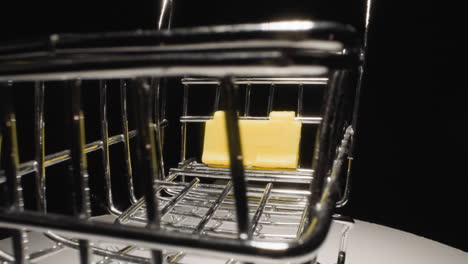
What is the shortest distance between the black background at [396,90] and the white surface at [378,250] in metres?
0.63

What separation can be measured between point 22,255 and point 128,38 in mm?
441

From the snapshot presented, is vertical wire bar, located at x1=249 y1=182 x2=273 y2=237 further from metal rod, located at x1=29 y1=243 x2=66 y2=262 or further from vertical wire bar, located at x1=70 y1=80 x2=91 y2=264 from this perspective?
metal rod, located at x1=29 y1=243 x2=66 y2=262

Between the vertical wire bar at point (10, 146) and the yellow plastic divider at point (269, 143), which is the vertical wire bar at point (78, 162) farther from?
the yellow plastic divider at point (269, 143)

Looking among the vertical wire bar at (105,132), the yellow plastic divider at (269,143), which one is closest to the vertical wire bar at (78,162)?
the vertical wire bar at (105,132)

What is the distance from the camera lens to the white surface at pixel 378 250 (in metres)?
1.43

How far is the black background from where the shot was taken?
2068 millimetres

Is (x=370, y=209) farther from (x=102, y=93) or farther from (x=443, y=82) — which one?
(x=102, y=93)

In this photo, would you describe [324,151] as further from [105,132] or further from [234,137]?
[105,132]

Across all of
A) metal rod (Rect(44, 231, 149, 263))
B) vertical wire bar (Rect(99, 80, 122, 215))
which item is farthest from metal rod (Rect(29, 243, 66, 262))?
vertical wire bar (Rect(99, 80, 122, 215))

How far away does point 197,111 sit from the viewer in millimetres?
2512

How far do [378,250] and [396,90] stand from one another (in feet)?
3.31

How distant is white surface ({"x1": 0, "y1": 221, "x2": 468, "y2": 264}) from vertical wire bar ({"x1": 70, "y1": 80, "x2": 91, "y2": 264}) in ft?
2.75

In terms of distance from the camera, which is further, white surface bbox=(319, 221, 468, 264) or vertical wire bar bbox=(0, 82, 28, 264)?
white surface bbox=(319, 221, 468, 264)

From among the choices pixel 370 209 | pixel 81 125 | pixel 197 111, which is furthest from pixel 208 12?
pixel 81 125
